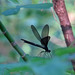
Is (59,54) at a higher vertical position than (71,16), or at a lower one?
higher

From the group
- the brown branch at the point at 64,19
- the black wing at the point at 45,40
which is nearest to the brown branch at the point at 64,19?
the brown branch at the point at 64,19

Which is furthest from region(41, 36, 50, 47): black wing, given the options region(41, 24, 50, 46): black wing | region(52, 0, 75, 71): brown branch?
region(52, 0, 75, 71): brown branch

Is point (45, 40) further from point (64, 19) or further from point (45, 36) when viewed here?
point (64, 19)

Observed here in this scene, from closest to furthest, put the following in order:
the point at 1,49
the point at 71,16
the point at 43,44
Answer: the point at 43,44
the point at 71,16
the point at 1,49

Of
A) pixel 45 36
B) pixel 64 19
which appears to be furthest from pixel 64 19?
pixel 45 36

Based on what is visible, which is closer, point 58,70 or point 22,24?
point 58,70

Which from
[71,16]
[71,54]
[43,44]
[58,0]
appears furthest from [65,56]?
[71,16]

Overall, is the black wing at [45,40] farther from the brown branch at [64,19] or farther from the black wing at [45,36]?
the brown branch at [64,19]

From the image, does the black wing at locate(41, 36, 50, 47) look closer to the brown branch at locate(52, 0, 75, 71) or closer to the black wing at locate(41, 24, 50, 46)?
the black wing at locate(41, 24, 50, 46)

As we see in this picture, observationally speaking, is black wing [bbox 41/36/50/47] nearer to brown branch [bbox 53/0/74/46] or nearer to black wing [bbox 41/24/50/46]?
black wing [bbox 41/24/50/46]

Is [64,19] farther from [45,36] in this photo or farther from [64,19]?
[45,36]

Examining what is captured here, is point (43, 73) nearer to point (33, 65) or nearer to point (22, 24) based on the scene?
point (33, 65)
